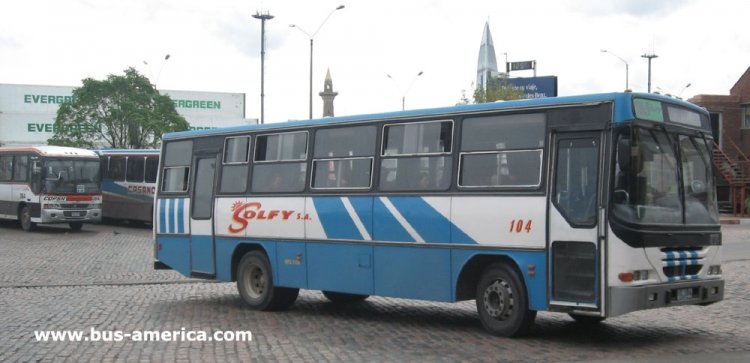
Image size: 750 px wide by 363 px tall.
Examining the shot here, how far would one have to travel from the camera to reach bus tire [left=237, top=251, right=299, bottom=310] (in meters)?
14.6

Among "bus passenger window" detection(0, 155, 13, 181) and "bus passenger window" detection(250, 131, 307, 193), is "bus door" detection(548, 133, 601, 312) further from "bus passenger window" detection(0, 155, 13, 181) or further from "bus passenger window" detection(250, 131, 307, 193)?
"bus passenger window" detection(0, 155, 13, 181)

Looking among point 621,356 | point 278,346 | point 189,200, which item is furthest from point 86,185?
point 621,356

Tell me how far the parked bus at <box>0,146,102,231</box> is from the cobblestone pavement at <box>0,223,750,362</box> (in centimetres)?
1498

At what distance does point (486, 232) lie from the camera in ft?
37.6

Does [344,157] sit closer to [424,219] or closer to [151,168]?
[424,219]

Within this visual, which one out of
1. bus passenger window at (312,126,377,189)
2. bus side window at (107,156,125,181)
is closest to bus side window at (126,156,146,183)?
bus side window at (107,156,125,181)

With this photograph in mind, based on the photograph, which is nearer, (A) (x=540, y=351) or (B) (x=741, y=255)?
(A) (x=540, y=351)

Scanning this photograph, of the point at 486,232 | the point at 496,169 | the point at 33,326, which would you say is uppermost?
the point at 496,169

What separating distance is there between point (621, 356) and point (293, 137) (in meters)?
6.40

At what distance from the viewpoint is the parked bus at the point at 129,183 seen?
123 feet

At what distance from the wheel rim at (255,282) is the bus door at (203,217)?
0.88 meters

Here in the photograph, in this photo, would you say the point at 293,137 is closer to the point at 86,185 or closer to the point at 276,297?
the point at 276,297

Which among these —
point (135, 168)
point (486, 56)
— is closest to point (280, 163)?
point (135, 168)

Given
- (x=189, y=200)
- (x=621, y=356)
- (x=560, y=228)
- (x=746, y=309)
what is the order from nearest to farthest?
(x=621, y=356)
(x=560, y=228)
(x=746, y=309)
(x=189, y=200)
